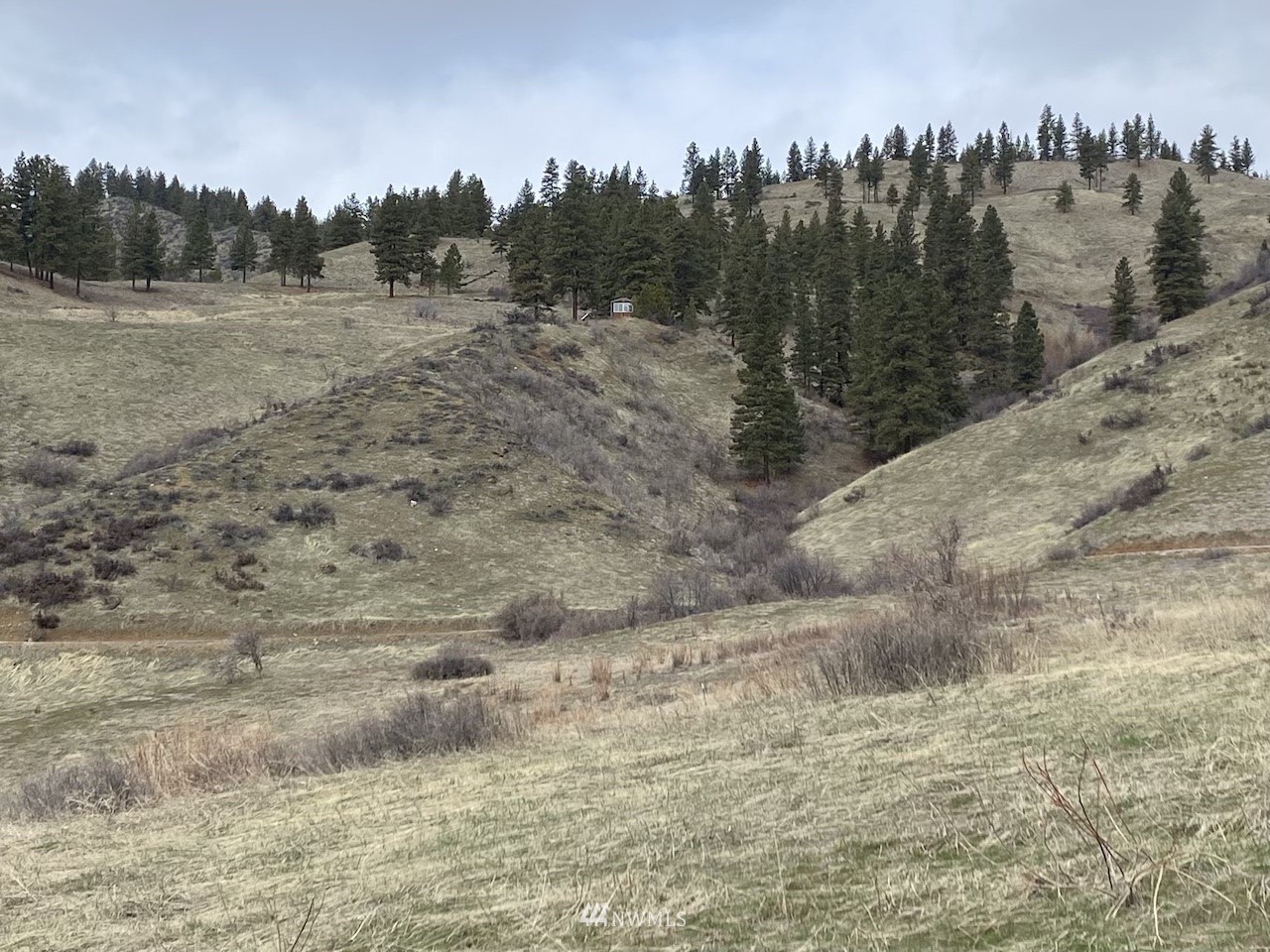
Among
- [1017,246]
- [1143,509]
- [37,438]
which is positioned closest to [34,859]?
[1143,509]

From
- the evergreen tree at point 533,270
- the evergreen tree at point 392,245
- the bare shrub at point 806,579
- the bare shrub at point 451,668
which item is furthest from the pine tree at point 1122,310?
the bare shrub at point 451,668

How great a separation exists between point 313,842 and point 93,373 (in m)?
49.2

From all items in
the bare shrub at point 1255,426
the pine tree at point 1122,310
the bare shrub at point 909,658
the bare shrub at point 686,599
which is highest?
the pine tree at point 1122,310

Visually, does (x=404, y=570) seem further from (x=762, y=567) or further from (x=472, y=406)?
(x=472, y=406)

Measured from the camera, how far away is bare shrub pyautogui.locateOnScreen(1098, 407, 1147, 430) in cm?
4150

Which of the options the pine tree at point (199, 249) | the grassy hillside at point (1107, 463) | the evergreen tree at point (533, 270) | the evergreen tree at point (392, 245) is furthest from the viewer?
the pine tree at point (199, 249)

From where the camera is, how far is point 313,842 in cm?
731

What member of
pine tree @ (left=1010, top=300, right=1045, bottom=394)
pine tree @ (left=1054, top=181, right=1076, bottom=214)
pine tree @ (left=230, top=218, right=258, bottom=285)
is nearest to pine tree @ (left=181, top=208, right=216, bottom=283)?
pine tree @ (left=230, top=218, right=258, bottom=285)

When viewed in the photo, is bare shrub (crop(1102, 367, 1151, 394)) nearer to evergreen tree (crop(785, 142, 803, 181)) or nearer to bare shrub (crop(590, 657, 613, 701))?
bare shrub (crop(590, 657, 613, 701))

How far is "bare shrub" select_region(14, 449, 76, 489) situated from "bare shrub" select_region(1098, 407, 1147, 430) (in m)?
45.3

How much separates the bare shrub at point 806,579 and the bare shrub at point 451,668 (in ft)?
30.7

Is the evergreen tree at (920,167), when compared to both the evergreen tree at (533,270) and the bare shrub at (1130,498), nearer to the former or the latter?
the evergreen tree at (533,270)

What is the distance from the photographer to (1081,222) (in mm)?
122938

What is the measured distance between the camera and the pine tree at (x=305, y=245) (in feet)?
302
